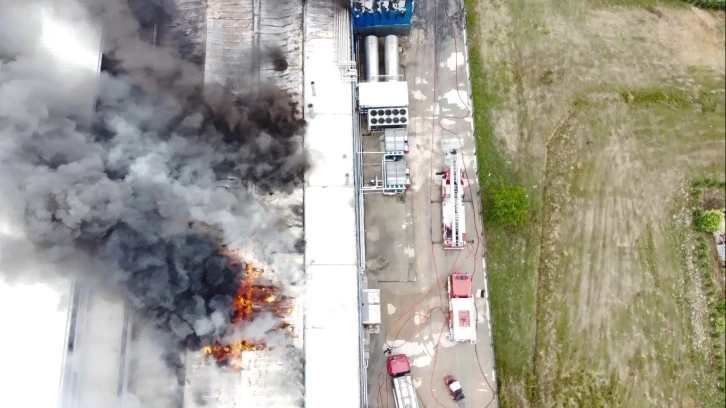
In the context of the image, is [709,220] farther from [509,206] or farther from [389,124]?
[389,124]

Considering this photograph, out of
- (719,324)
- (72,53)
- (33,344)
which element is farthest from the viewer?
(719,324)

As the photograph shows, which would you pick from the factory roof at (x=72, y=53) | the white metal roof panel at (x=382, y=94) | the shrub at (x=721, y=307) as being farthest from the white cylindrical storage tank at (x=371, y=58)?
the shrub at (x=721, y=307)

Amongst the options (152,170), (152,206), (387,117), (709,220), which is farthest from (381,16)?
(709,220)

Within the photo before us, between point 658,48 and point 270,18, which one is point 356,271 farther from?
point 658,48

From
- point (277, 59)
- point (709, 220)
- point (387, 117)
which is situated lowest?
point (709, 220)

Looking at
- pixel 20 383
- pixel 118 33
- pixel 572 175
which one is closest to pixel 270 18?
pixel 118 33

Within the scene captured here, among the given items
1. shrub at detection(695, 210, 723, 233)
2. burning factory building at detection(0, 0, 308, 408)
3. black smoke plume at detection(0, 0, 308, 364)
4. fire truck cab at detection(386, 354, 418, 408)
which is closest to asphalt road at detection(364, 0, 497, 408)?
fire truck cab at detection(386, 354, 418, 408)
